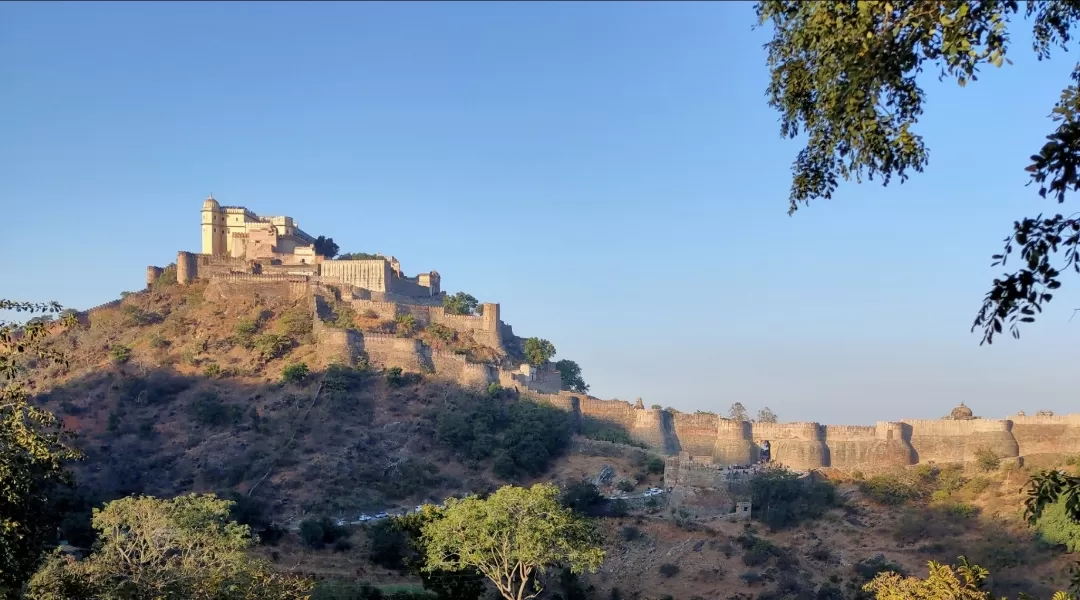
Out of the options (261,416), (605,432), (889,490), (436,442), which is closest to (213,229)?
(261,416)

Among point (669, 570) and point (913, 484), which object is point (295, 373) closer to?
point (669, 570)

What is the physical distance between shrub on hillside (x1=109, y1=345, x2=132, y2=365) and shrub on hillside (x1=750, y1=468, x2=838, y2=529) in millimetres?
28781

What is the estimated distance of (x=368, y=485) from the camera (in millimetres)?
38438

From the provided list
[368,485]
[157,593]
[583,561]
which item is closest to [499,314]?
[368,485]

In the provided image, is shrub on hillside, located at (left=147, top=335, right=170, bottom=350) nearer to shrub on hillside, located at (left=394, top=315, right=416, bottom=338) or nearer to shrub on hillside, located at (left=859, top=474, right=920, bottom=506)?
shrub on hillside, located at (left=394, top=315, right=416, bottom=338)

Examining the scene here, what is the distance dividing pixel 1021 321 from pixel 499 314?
4749 cm

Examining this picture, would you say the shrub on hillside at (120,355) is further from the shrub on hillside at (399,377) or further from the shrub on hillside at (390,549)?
the shrub on hillside at (390,549)

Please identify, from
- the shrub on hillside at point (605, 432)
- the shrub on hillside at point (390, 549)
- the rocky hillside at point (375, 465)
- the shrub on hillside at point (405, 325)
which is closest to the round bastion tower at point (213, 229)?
the rocky hillside at point (375, 465)

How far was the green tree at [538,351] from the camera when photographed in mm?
52844

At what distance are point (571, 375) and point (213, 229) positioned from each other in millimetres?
21134

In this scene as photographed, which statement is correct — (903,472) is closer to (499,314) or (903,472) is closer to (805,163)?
(499,314)

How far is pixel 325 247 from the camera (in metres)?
58.8

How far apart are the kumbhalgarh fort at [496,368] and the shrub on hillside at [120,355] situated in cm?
550

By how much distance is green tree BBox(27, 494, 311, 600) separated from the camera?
41.5ft
